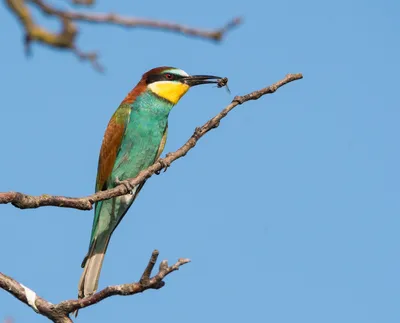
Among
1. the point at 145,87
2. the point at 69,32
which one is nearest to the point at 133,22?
the point at 69,32

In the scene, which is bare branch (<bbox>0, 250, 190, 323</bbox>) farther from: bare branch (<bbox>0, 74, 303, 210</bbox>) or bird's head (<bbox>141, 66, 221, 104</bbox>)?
bird's head (<bbox>141, 66, 221, 104</bbox>)

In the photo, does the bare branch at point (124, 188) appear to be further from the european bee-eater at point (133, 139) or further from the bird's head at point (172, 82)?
the bird's head at point (172, 82)

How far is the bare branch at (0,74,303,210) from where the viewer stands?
3.14 meters

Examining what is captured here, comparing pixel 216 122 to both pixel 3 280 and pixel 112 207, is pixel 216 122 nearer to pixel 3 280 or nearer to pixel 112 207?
pixel 3 280

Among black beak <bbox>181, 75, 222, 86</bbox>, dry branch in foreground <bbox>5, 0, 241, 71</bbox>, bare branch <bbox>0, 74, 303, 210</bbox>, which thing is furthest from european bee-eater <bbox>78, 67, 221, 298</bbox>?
dry branch in foreground <bbox>5, 0, 241, 71</bbox>

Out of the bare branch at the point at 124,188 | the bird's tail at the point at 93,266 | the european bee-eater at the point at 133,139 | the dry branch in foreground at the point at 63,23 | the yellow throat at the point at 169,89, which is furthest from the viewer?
the yellow throat at the point at 169,89

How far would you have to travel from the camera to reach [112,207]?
217 inches

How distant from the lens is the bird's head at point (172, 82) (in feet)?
19.2

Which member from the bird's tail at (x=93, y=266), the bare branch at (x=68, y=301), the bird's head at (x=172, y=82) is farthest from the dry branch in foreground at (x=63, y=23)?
the bird's head at (x=172, y=82)

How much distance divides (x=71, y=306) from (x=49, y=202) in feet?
1.63

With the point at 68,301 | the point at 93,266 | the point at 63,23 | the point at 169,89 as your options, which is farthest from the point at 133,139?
the point at 63,23

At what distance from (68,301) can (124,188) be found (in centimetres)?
66

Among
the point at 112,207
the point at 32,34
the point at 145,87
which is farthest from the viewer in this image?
the point at 145,87

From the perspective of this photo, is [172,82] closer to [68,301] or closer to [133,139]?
[133,139]
